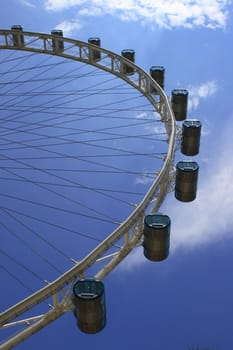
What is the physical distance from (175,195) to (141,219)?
3.21 m

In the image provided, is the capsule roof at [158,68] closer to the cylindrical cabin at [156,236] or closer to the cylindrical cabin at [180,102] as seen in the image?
the cylindrical cabin at [180,102]

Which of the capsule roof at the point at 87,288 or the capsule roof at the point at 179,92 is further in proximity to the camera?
the capsule roof at the point at 179,92

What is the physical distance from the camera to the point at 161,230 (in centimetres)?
1599

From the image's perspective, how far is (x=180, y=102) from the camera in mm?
24469

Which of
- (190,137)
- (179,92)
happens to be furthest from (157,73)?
(190,137)

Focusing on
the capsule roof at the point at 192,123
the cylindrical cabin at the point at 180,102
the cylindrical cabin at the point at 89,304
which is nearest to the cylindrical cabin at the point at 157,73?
the cylindrical cabin at the point at 180,102

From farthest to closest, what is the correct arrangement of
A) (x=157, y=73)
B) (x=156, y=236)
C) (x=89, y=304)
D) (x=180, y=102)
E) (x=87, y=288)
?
(x=157, y=73)
(x=180, y=102)
(x=156, y=236)
(x=87, y=288)
(x=89, y=304)

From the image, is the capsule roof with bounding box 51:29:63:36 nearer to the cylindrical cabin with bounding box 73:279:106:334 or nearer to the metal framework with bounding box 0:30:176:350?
the metal framework with bounding box 0:30:176:350

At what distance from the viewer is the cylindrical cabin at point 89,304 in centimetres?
1390

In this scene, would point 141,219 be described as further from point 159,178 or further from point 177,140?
point 177,140

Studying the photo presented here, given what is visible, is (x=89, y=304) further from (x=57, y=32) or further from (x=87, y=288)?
(x=57, y=32)

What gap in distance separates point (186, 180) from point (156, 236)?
3612mm

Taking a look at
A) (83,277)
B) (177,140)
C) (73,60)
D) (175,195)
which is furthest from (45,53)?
(83,277)

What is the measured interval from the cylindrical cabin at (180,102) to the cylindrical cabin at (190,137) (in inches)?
110
